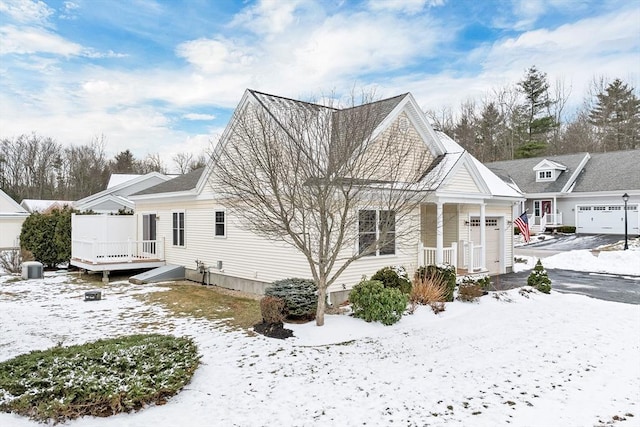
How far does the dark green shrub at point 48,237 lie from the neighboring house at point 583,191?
2620 cm

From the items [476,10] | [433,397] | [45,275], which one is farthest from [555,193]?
[45,275]

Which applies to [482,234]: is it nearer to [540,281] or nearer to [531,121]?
[540,281]

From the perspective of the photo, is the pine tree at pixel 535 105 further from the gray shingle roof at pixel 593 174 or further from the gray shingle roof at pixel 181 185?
the gray shingle roof at pixel 181 185

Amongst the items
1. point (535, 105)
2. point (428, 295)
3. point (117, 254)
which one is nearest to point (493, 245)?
point (428, 295)

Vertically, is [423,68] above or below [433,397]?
above

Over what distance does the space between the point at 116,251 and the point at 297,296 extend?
1099 cm

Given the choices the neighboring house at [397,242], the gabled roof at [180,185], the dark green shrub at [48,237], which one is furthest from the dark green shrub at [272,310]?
the dark green shrub at [48,237]

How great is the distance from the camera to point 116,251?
56.1ft

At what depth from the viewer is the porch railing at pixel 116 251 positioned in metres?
16.5

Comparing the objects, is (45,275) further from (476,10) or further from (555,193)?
(555,193)

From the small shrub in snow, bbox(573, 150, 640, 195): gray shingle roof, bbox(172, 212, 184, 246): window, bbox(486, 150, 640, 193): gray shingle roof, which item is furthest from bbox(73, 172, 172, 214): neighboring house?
bbox(573, 150, 640, 195): gray shingle roof

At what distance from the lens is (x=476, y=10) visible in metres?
15.7

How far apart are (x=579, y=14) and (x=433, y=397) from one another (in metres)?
18.7

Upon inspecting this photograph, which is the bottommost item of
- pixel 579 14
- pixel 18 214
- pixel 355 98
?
pixel 18 214
